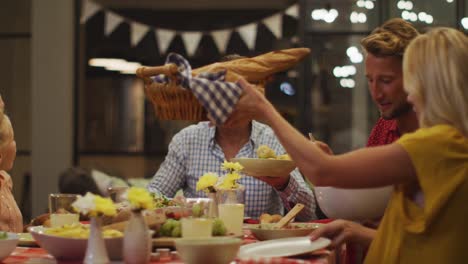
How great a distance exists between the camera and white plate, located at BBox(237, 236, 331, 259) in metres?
1.98

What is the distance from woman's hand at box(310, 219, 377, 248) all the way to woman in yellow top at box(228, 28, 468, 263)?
23cm

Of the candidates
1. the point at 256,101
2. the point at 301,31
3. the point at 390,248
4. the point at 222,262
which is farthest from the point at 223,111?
the point at 301,31

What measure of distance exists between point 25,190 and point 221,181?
589 cm

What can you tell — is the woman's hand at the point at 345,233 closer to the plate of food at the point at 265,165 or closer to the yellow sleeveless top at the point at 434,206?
the yellow sleeveless top at the point at 434,206

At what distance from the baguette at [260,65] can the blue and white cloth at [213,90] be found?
2.7 inches

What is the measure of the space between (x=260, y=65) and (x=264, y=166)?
603mm

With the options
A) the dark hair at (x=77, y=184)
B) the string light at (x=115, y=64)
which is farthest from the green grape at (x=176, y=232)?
the string light at (x=115, y=64)

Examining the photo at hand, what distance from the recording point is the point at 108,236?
75.7 inches

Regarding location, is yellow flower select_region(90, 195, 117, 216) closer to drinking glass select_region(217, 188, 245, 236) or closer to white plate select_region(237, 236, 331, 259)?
white plate select_region(237, 236, 331, 259)

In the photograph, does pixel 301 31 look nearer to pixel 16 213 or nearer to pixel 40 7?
pixel 40 7

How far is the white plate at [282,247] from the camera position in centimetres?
198

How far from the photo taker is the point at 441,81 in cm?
189

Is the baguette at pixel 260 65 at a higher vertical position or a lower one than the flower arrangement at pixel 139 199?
higher

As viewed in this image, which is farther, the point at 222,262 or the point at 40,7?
the point at 40,7
